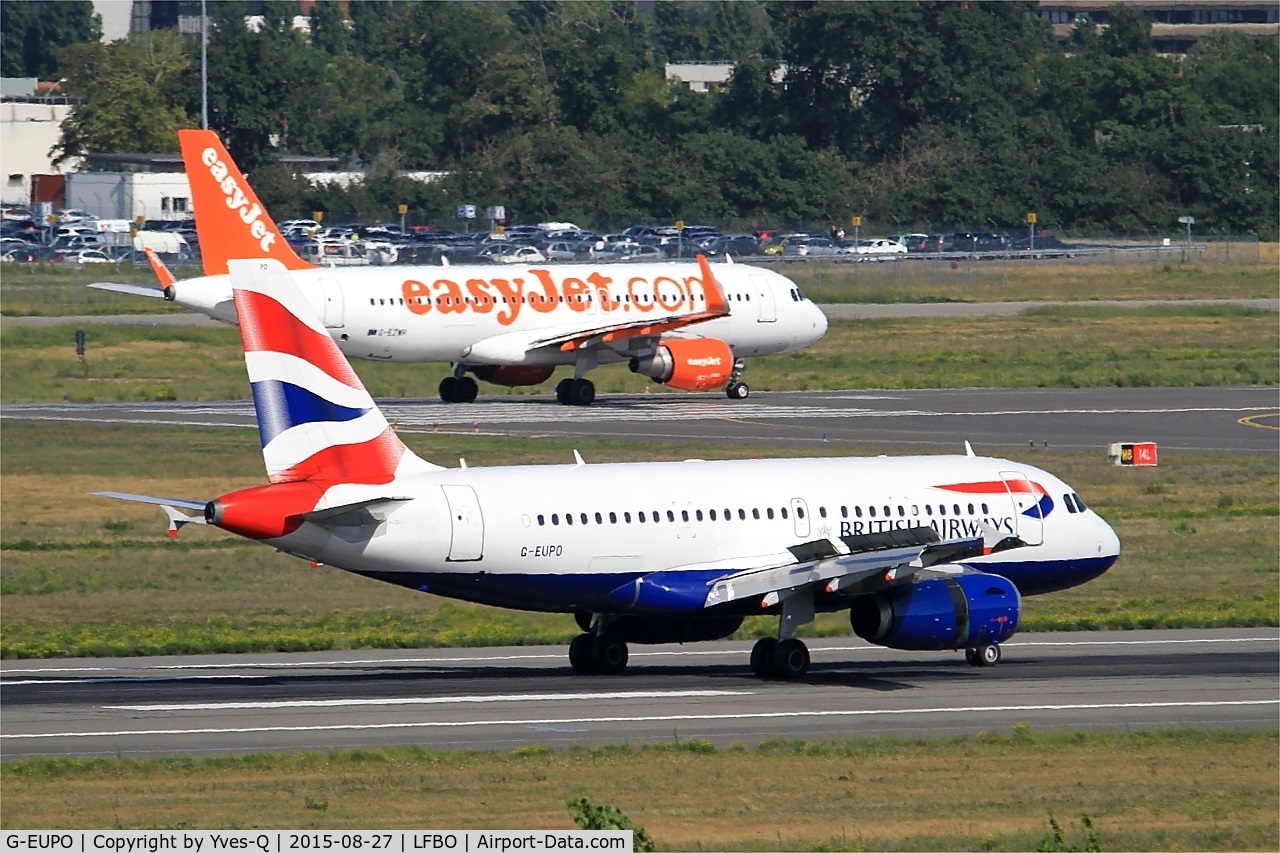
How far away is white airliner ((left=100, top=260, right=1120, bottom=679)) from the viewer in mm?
31891

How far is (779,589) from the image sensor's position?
1336 inches

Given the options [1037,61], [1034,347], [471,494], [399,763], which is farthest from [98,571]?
[1037,61]

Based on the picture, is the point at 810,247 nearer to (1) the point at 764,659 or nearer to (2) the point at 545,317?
(2) the point at 545,317

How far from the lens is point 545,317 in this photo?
77.2 meters

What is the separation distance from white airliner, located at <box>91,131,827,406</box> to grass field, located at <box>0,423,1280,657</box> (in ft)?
28.0

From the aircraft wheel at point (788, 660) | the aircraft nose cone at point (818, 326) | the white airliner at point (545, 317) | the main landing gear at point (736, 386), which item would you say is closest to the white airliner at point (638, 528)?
the aircraft wheel at point (788, 660)

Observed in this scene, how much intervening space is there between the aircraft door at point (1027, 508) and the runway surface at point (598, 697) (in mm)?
2378

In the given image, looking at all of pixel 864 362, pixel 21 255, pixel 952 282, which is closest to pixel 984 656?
pixel 864 362

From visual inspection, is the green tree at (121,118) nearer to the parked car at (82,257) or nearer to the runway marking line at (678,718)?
the parked car at (82,257)

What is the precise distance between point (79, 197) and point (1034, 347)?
10327 cm

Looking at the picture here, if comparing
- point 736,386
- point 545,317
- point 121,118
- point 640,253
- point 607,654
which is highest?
point 121,118

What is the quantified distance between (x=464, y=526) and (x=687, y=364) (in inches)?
1739

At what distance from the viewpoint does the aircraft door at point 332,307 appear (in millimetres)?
72812

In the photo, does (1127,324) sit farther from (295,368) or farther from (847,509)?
(295,368)
